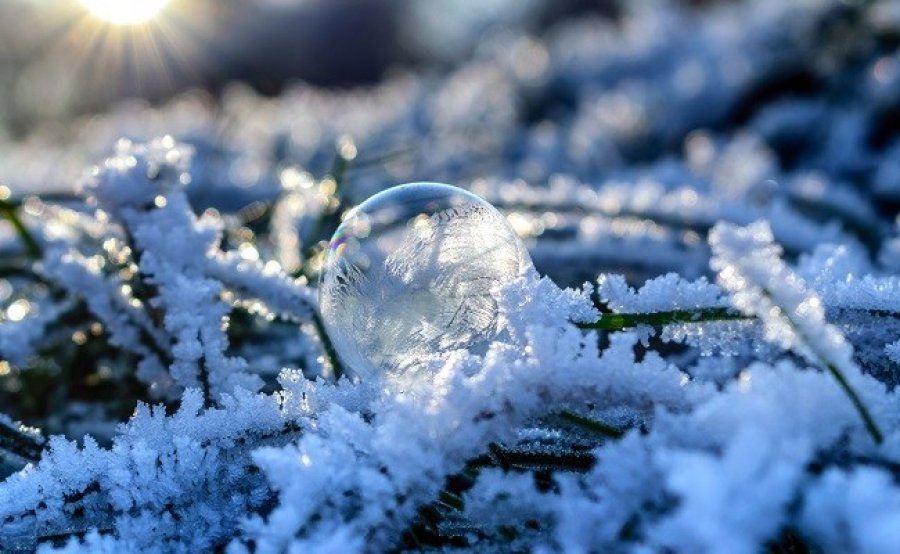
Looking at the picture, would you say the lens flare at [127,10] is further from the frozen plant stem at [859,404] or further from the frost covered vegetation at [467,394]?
the frozen plant stem at [859,404]

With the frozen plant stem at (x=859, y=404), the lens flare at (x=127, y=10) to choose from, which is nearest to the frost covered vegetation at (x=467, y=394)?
the frozen plant stem at (x=859, y=404)

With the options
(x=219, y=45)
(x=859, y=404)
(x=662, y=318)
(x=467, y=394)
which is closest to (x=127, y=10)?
(x=219, y=45)

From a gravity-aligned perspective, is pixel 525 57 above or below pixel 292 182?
above

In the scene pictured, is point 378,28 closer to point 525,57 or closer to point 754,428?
point 525,57

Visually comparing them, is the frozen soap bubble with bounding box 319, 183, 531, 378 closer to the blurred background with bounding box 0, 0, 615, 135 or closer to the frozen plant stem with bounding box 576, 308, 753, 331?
the frozen plant stem with bounding box 576, 308, 753, 331

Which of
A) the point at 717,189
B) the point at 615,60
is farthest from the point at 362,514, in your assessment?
the point at 615,60

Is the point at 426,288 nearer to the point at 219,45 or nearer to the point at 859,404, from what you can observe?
the point at 859,404
